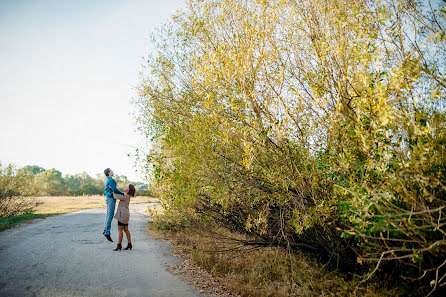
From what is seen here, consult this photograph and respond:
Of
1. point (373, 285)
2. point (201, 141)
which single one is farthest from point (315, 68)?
point (373, 285)

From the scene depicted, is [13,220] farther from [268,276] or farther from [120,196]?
[268,276]

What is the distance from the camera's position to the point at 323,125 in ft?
17.2

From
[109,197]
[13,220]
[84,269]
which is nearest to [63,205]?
[13,220]

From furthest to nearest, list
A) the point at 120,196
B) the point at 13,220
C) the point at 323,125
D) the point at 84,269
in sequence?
the point at 13,220 → the point at 120,196 → the point at 84,269 → the point at 323,125

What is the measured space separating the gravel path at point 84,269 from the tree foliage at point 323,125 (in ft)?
6.26

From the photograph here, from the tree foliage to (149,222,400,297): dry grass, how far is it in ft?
1.55

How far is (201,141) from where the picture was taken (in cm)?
611

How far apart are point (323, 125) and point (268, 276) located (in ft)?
11.6

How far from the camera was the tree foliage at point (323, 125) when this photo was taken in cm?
371

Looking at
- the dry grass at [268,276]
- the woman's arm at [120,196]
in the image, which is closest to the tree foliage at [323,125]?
the dry grass at [268,276]

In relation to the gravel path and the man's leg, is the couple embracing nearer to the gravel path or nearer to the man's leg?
the man's leg

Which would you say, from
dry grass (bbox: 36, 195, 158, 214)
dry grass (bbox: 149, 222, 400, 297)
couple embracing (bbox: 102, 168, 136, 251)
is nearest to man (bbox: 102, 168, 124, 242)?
couple embracing (bbox: 102, 168, 136, 251)

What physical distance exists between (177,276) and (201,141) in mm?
3048

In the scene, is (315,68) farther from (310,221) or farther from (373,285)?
(373,285)
